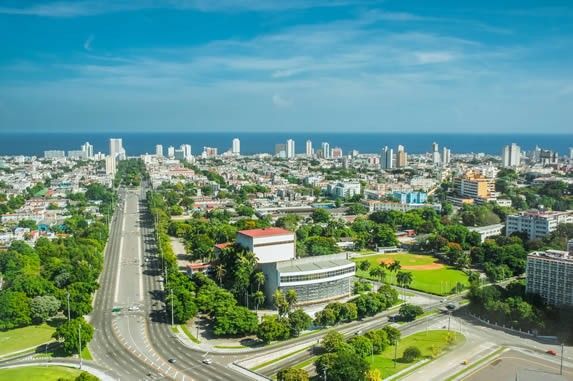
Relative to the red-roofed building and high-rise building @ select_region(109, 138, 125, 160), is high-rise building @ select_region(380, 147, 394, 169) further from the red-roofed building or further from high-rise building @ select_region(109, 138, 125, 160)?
the red-roofed building

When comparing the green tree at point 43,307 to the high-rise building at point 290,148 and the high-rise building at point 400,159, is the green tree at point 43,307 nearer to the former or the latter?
the high-rise building at point 400,159

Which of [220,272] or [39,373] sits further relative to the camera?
[220,272]

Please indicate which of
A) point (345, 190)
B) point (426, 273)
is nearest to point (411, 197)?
point (345, 190)

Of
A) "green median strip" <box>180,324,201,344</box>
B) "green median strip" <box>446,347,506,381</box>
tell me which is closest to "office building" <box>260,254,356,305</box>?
"green median strip" <box>180,324,201,344</box>

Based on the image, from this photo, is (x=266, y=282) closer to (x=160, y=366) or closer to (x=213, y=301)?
(x=213, y=301)

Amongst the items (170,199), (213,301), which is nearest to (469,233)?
(213,301)

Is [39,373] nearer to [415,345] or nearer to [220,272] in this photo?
[220,272]
